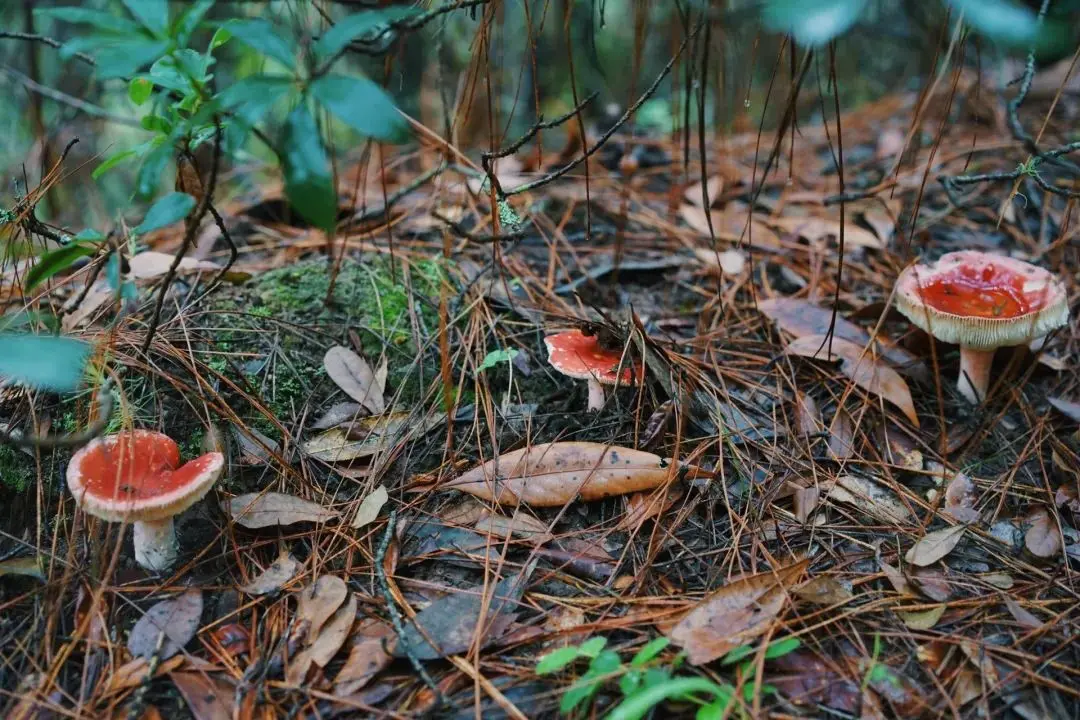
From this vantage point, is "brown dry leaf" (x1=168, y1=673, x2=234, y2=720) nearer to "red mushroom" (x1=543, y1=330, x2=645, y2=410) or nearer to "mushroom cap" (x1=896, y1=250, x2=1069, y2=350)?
"red mushroom" (x1=543, y1=330, x2=645, y2=410)

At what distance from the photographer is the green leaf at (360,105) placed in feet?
5.16

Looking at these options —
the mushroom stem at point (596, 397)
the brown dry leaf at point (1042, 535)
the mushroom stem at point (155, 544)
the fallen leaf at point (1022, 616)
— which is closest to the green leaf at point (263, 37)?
the mushroom stem at point (155, 544)

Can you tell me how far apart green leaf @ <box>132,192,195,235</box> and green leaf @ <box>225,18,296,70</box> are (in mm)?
449

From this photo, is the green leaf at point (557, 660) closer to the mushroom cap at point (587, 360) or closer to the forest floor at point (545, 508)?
the forest floor at point (545, 508)

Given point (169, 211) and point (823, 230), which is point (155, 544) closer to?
point (169, 211)

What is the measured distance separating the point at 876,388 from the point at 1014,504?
59 centimetres

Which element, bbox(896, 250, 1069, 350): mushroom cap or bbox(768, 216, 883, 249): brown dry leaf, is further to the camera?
bbox(768, 216, 883, 249): brown dry leaf

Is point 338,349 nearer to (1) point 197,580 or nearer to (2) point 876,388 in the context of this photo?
(1) point 197,580

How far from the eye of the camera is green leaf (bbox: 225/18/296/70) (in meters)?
1.67

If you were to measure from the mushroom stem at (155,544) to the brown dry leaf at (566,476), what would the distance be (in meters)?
0.83

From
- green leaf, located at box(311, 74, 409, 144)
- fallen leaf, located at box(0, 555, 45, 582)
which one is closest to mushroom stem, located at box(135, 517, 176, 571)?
fallen leaf, located at box(0, 555, 45, 582)

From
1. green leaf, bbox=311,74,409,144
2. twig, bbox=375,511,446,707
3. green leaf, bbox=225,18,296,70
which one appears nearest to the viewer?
green leaf, bbox=311,74,409,144

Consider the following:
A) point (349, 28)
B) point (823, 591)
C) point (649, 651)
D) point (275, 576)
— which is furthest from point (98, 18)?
point (823, 591)

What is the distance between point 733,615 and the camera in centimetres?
194
